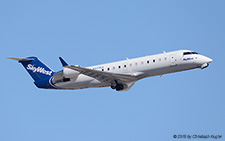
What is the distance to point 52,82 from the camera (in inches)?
1380

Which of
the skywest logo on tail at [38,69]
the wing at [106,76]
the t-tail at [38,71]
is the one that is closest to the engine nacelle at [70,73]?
the wing at [106,76]

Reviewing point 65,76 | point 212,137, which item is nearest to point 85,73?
point 65,76

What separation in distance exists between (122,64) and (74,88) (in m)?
5.22

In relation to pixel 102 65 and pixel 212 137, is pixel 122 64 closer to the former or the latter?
pixel 102 65

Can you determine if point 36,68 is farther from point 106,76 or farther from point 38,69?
point 106,76

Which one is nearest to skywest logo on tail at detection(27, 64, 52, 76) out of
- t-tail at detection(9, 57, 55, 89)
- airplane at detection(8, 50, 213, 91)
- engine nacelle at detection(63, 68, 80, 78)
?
t-tail at detection(9, 57, 55, 89)

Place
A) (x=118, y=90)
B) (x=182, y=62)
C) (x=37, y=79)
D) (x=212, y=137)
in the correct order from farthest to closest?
(x=37, y=79)
(x=118, y=90)
(x=182, y=62)
(x=212, y=137)

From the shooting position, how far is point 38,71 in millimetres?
36625

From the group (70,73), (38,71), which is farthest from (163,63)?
(38,71)

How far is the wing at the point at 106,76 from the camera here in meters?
31.5

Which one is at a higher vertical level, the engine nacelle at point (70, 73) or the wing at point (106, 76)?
the engine nacelle at point (70, 73)

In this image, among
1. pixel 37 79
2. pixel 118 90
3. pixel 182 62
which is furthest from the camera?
Answer: pixel 37 79

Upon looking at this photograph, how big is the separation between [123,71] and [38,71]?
9124mm

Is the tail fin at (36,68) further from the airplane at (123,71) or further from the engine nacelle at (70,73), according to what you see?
the engine nacelle at (70,73)
